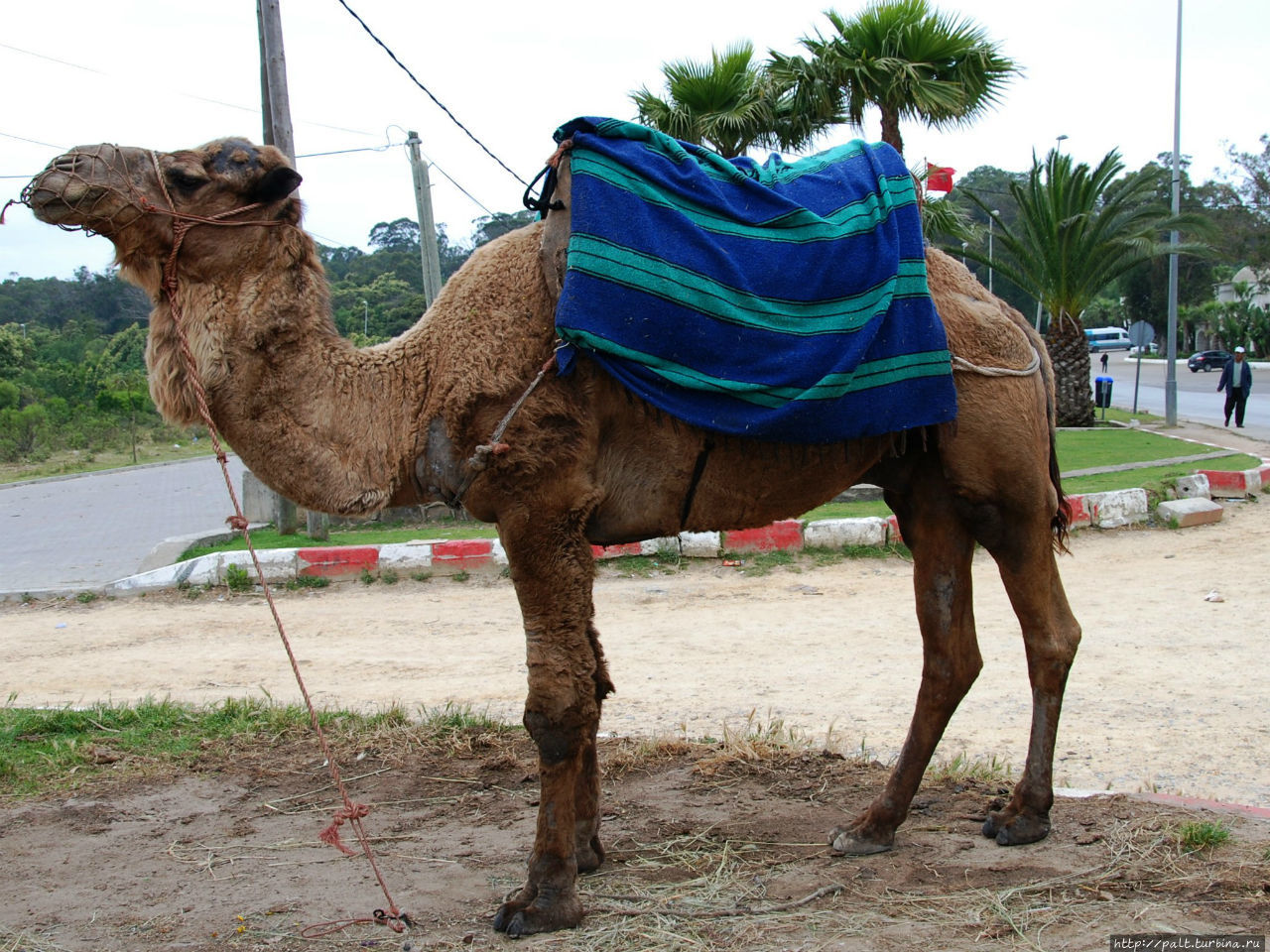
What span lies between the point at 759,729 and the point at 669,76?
1369 cm

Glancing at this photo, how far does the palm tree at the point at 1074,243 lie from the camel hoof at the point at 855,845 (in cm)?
1980

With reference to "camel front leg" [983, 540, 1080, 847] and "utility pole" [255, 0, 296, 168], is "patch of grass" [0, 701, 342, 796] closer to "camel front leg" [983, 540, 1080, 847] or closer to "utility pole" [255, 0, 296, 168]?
"camel front leg" [983, 540, 1080, 847]

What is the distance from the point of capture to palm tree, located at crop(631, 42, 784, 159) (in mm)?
16562

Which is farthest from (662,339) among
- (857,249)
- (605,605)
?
(605,605)

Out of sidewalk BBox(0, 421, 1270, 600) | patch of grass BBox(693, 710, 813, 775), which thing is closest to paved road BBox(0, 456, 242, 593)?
sidewalk BBox(0, 421, 1270, 600)

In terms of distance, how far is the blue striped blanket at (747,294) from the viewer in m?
3.65

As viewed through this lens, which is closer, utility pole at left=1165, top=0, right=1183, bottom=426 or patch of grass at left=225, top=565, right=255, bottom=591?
patch of grass at left=225, top=565, right=255, bottom=591

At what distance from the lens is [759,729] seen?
5500 millimetres

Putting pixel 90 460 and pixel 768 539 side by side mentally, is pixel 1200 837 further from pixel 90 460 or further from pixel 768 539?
pixel 90 460

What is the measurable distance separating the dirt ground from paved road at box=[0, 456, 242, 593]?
126 inches

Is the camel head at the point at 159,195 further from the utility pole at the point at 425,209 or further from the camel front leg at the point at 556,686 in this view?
the utility pole at the point at 425,209

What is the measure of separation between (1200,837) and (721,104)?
1487 cm

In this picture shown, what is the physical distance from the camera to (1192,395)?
3616 cm

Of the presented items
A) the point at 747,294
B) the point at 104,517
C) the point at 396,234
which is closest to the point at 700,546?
the point at 747,294
